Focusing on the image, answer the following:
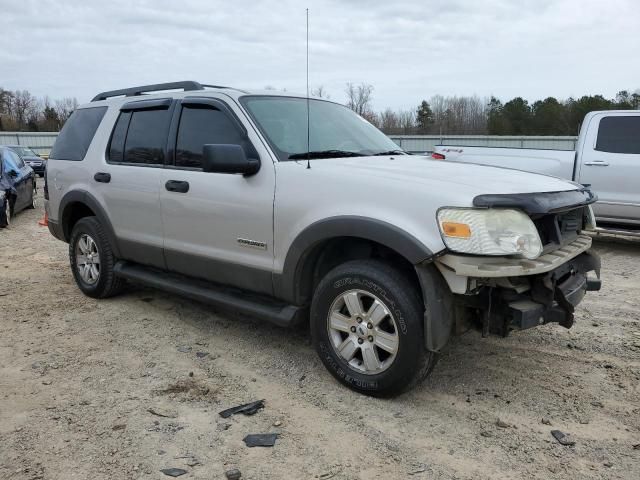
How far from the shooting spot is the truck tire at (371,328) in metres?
3.25

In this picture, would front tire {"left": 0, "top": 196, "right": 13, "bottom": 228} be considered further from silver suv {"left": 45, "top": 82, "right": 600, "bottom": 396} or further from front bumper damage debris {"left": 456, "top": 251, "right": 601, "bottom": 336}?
front bumper damage debris {"left": 456, "top": 251, "right": 601, "bottom": 336}

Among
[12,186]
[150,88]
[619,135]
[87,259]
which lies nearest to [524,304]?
[150,88]

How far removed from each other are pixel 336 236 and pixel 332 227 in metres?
0.07

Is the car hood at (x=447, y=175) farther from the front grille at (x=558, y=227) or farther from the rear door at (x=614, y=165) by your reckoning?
the rear door at (x=614, y=165)

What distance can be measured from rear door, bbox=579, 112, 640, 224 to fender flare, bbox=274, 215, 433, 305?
232 inches

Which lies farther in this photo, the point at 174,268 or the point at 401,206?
the point at 174,268

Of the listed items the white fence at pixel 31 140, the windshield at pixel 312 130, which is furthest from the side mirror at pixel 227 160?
the white fence at pixel 31 140

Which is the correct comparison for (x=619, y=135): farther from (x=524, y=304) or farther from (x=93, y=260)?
(x=93, y=260)

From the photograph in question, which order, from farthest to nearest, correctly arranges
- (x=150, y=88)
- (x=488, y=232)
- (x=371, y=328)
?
1. (x=150, y=88)
2. (x=371, y=328)
3. (x=488, y=232)

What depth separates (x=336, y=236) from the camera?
349 centimetres

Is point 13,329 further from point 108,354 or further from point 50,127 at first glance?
point 50,127

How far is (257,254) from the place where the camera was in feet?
13.1

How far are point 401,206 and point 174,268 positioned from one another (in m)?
2.31

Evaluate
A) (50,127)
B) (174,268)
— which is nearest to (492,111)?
(50,127)
